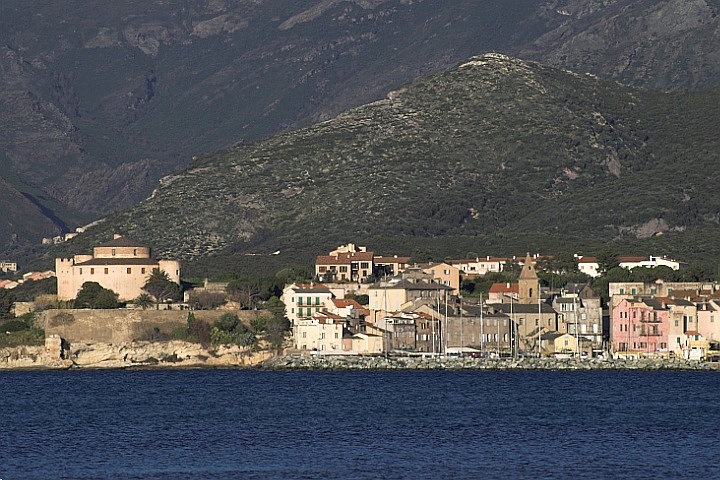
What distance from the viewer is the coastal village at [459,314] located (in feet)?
424

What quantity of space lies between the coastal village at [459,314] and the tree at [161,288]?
743 mm

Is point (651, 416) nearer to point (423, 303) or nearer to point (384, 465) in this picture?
point (384, 465)

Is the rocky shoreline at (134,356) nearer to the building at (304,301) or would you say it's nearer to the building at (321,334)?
the building at (321,334)

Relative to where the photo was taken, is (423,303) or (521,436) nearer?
(521,436)

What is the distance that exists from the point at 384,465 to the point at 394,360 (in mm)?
56704

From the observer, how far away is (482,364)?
123438 mm

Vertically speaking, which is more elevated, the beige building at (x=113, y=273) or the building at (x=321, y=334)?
the beige building at (x=113, y=273)

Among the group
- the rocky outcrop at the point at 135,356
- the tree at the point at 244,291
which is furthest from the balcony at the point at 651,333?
the tree at the point at 244,291

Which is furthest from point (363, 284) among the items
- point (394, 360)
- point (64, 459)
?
point (64, 459)

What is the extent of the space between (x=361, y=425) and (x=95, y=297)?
5423cm

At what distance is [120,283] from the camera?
140 meters

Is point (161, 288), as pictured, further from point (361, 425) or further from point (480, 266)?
point (361, 425)

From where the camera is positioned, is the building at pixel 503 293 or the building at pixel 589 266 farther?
the building at pixel 589 266

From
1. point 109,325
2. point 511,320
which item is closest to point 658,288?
point 511,320
